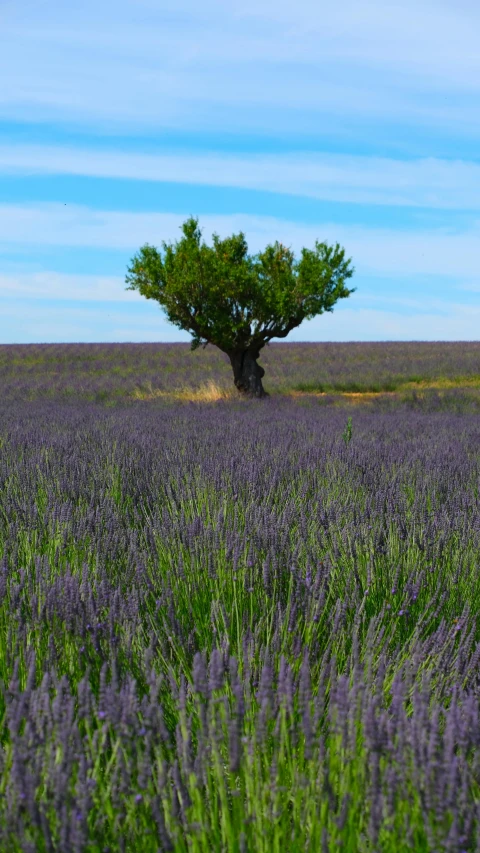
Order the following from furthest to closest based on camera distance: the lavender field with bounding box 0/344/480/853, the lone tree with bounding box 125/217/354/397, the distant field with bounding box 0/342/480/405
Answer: the distant field with bounding box 0/342/480/405, the lone tree with bounding box 125/217/354/397, the lavender field with bounding box 0/344/480/853

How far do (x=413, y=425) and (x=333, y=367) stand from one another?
20261mm

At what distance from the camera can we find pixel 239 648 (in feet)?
6.65

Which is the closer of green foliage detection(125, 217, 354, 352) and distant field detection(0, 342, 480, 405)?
green foliage detection(125, 217, 354, 352)

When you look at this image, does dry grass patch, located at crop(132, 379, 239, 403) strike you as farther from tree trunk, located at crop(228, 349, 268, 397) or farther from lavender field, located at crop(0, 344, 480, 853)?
lavender field, located at crop(0, 344, 480, 853)

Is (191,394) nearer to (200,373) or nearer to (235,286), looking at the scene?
(235,286)

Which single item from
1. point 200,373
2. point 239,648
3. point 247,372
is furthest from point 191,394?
point 239,648

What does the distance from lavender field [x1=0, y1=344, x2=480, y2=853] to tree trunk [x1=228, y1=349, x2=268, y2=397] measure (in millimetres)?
10850

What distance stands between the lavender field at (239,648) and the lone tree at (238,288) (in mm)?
10417

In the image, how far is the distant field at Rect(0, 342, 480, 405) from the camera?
73.2 feet

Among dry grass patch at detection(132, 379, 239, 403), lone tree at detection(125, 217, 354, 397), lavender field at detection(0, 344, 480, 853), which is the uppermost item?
lone tree at detection(125, 217, 354, 397)

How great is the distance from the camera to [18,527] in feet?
11.5

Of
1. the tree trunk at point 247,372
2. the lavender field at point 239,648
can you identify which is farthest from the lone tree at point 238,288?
Answer: the lavender field at point 239,648

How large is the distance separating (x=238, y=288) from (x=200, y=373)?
1183 centimetres

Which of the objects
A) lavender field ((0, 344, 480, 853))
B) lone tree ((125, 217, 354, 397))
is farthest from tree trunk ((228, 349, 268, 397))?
lavender field ((0, 344, 480, 853))
